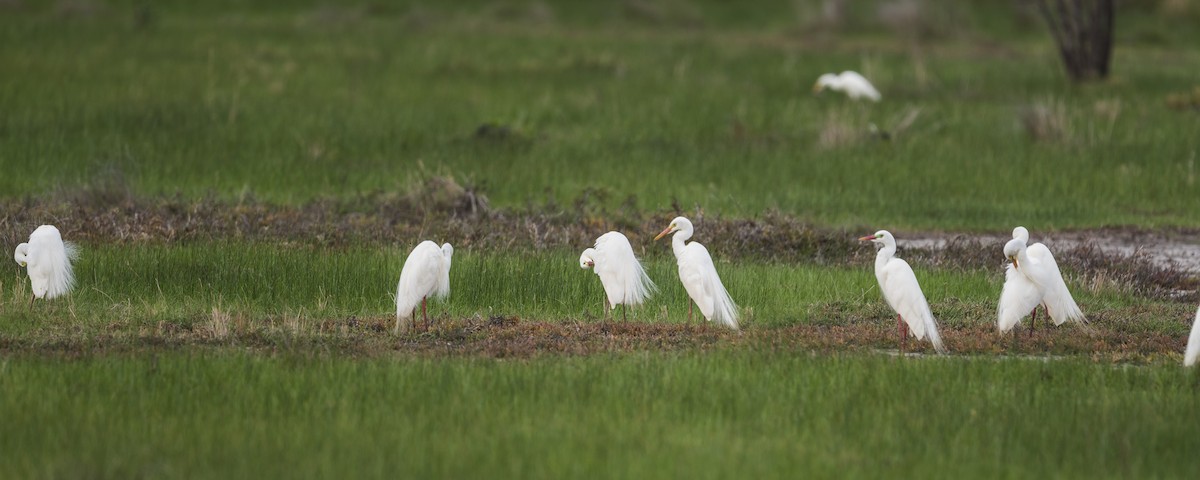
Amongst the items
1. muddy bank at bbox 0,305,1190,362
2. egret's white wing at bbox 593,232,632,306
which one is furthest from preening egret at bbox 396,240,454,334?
egret's white wing at bbox 593,232,632,306

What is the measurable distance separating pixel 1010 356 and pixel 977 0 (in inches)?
1495

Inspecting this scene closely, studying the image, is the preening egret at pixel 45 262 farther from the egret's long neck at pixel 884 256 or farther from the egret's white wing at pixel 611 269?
the egret's long neck at pixel 884 256

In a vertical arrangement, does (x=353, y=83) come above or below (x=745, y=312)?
above

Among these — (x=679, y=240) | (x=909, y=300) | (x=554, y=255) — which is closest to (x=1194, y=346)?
(x=909, y=300)

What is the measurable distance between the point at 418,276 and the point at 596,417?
7.56ft

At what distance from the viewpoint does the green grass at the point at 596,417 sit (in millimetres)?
6809

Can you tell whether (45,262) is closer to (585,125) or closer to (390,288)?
(390,288)

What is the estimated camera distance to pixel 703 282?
959 cm

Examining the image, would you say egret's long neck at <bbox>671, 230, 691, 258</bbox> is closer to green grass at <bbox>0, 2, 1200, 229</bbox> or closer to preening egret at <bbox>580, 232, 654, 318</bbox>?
preening egret at <bbox>580, 232, 654, 318</bbox>

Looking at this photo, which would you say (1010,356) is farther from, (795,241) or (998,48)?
(998,48)

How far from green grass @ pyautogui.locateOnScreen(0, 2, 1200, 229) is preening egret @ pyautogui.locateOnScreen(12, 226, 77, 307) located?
478cm

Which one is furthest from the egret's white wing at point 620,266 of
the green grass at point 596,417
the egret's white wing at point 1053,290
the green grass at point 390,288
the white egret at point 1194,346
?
the white egret at point 1194,346

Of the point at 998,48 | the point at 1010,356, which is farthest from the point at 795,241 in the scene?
the point at 998,48

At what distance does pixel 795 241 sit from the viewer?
1355 centimetres
